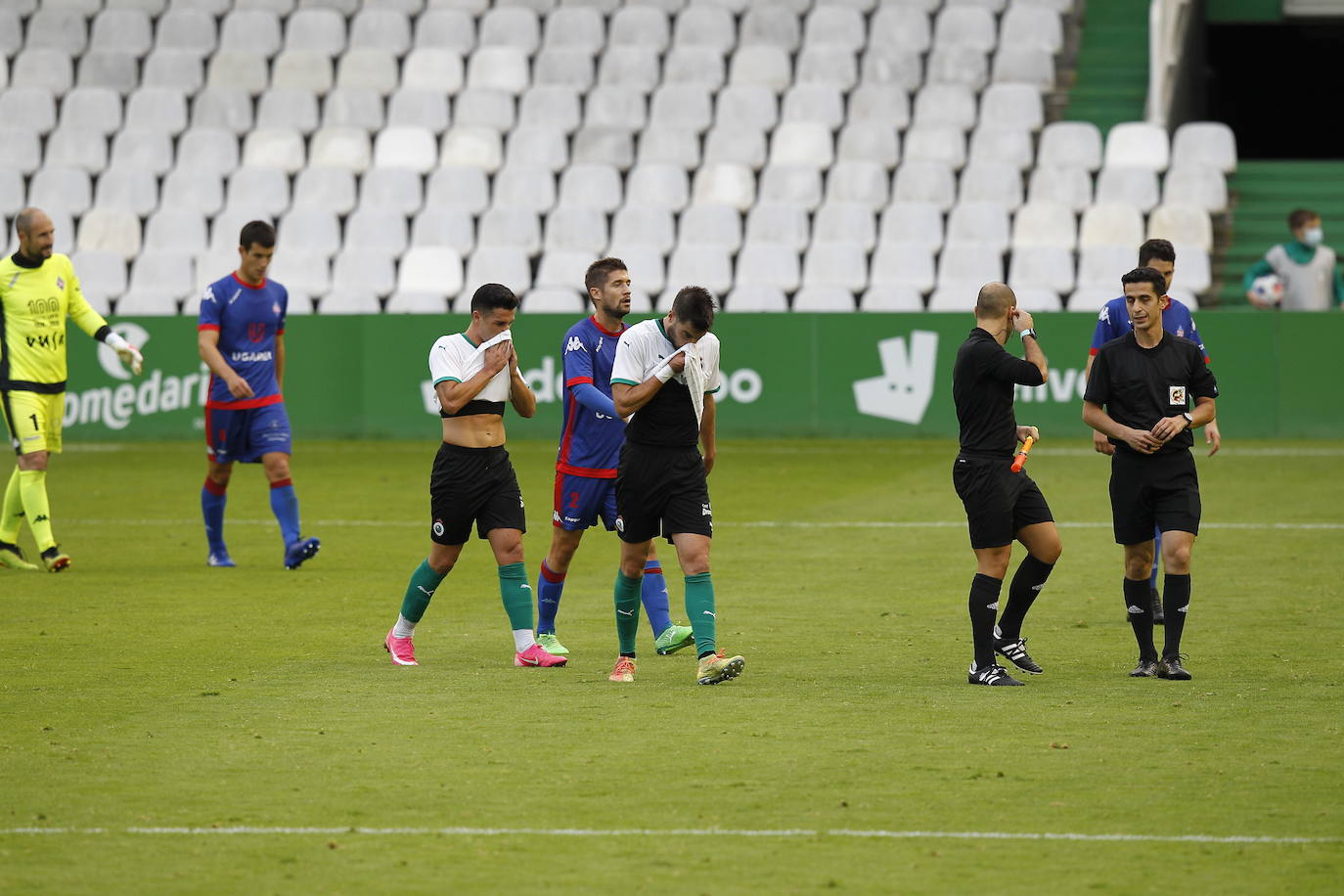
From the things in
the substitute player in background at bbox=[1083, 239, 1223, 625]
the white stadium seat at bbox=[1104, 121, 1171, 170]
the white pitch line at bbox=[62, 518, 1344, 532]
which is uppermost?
the white stadium seat at bbox=[1104, 121, 1171, 170]

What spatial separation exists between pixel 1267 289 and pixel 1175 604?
13.2m

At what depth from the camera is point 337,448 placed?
72.0ft

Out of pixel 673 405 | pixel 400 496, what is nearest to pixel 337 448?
pixel 400 496

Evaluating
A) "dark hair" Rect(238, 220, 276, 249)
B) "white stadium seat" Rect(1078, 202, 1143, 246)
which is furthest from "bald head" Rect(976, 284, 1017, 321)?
"white stadium seat" Rect(1078, 202, 1143, 246)

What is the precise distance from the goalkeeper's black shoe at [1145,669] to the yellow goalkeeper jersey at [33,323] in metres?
7.19

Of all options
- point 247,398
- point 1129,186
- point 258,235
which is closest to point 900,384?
point 1129,186

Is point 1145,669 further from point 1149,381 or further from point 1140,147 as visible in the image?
point 1140,147

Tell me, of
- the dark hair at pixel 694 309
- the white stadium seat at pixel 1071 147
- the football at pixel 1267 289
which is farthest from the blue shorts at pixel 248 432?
the white stadium seat at pixel 1071 147

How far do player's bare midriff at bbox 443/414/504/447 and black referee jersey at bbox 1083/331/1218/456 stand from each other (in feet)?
8.99

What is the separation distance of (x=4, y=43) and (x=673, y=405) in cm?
2320

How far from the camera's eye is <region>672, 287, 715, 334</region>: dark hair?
27.0ft

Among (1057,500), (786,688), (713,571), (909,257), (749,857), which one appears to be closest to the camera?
(749,857)

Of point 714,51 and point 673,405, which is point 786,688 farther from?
point 714,51

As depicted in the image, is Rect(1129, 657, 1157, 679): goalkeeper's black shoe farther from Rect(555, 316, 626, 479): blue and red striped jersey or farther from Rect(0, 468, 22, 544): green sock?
Rect(0, 468, 22, 544): green sock
